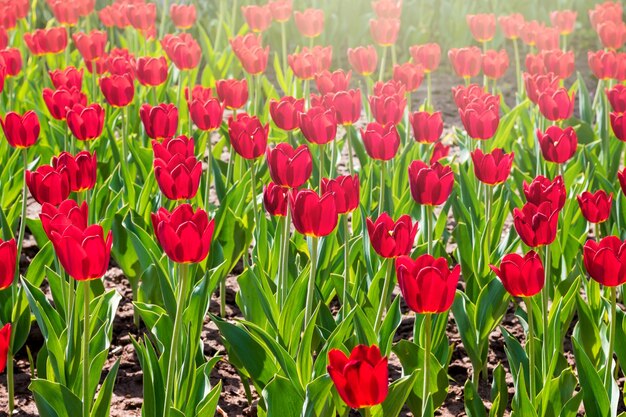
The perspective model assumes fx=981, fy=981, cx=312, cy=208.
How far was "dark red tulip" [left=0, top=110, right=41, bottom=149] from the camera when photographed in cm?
261

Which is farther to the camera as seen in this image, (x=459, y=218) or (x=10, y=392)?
(x=459, y=218)

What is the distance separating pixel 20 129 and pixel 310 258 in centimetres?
89

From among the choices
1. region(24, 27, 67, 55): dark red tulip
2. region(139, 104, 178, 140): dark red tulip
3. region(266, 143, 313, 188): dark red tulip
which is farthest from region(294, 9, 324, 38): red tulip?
region(266, 143, 313, 188): dark red tulip

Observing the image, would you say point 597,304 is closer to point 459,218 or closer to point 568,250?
point 568,250

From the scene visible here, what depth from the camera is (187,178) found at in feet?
7.41

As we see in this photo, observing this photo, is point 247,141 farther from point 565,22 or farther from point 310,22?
point 565,22

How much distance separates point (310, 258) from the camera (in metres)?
2.35

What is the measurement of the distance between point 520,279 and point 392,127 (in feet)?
2.97

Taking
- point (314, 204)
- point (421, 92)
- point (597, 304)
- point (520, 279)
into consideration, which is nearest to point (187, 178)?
point (314, 204)

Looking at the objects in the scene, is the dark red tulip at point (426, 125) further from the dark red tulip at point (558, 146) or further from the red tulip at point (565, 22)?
the red tulip at point (565, 22)

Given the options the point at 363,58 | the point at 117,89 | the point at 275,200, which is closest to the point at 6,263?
the point at 275,200

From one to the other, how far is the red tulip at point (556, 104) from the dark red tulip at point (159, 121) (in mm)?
1163

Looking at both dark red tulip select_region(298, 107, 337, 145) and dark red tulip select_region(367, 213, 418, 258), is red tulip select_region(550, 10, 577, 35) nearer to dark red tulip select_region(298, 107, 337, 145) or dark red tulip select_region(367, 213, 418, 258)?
dark red tulip select_region(298, 107, 337, 145)

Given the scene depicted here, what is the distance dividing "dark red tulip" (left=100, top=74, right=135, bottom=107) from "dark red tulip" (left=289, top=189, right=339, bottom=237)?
1.24 metres
